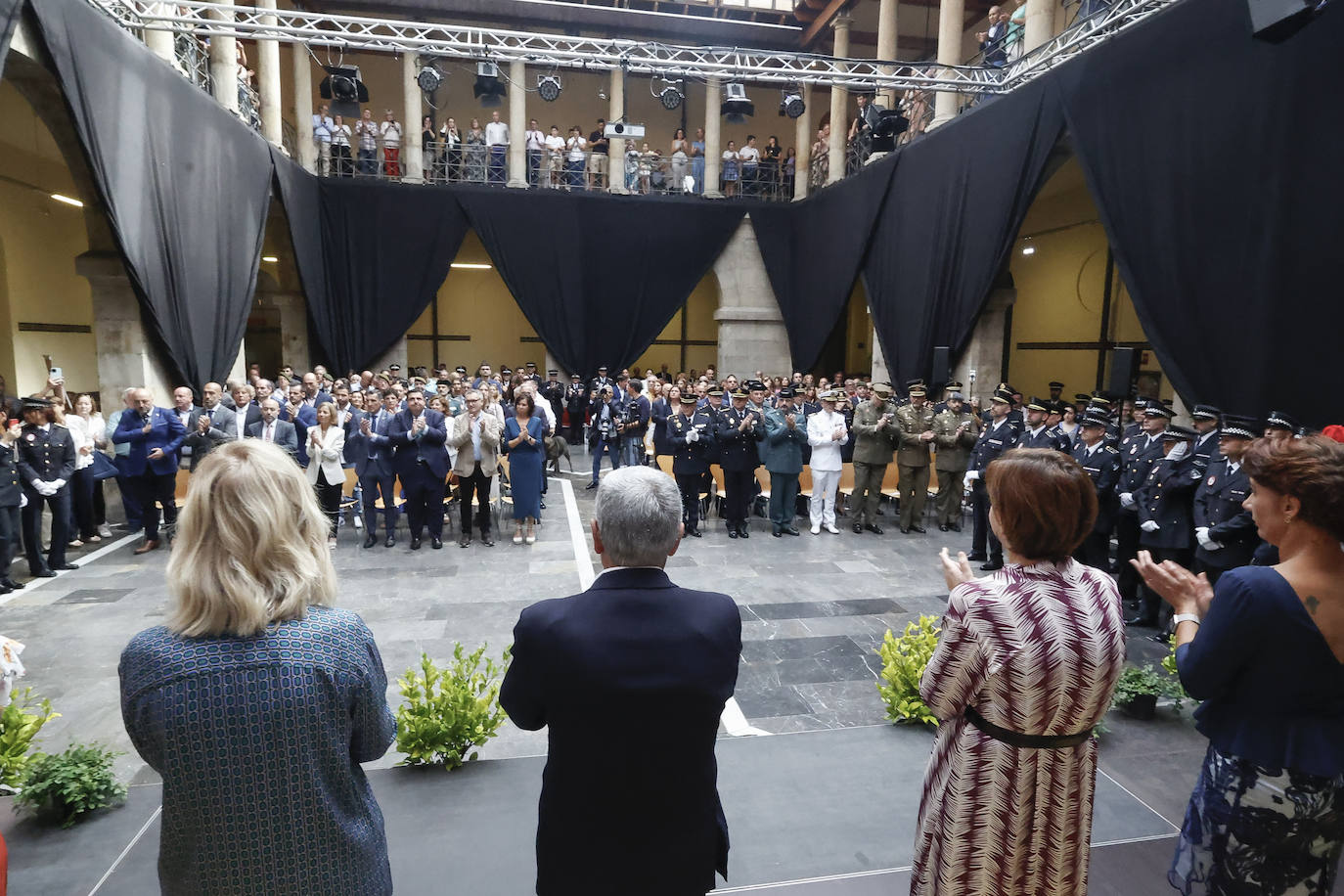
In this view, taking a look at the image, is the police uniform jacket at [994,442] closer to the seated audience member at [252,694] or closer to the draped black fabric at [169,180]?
the seated audience member at [252,694]

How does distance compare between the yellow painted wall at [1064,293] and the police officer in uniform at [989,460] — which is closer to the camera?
the police officer in uniform at [989,460]

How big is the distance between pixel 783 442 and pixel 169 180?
7.19 metres

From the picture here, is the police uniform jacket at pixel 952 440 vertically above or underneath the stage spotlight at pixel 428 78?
underneath

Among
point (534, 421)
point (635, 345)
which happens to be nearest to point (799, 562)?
point (534, 421)

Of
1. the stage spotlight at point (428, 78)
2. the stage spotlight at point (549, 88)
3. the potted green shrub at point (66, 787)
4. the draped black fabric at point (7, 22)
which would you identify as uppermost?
the stage spotlight at point (549, 88)

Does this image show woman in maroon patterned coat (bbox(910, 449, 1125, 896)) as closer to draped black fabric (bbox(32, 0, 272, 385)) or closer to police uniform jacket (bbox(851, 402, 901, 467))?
police uniform jacket (bbox(851, 402, 901, 467))

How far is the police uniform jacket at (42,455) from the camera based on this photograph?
20.0 feet

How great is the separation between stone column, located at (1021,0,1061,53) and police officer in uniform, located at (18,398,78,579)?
11.0 meters

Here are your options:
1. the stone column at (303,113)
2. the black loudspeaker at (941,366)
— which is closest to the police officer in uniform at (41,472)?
the black loudspeaker at (941,366)

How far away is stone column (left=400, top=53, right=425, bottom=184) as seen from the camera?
591 inches

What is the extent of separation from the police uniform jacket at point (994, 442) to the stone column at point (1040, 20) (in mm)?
5217

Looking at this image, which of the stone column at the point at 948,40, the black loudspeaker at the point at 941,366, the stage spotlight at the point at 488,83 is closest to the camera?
the stage spotlight at the point at 488,83

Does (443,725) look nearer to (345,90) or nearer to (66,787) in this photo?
(66,787)

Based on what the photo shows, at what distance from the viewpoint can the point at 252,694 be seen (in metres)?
1.31
